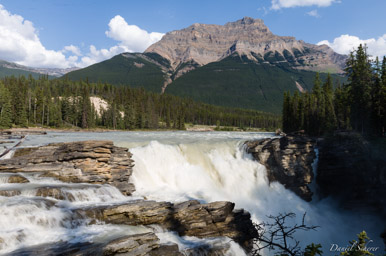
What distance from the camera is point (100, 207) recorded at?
1441cm

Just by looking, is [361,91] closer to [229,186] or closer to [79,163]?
[229,186]

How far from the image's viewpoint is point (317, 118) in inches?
2581

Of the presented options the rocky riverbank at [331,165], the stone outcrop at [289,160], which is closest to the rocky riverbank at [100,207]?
the stone outcrop at [289,160]

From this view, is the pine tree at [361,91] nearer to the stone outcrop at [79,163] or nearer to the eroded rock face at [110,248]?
the stone outcrop at [79,163]

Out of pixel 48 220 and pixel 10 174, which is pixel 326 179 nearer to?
pixel 48 220

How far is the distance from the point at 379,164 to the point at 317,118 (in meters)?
39.9

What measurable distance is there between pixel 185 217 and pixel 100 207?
5125 mm

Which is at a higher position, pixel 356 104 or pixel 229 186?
pixel 356 104

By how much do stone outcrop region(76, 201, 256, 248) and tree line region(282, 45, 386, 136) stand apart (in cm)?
3464

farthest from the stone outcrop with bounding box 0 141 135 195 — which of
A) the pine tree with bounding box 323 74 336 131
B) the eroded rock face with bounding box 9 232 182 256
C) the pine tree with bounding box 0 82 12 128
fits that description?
the pine tree with bounding box 0 82 12 128

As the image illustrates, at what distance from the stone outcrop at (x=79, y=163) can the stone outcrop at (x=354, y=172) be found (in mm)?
25748

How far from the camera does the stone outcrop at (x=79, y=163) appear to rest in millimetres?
19859

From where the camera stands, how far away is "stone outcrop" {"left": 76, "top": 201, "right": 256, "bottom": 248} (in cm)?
1416

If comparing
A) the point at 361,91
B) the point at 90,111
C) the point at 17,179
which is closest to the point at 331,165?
the point at 361,91
